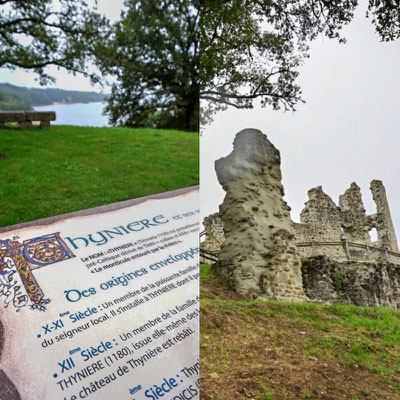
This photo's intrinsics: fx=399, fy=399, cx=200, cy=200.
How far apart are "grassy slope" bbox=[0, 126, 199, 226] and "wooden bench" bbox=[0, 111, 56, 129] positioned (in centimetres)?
31

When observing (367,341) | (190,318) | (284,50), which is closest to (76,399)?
(190,318)

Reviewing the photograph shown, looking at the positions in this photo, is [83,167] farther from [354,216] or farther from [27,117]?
[354,216]

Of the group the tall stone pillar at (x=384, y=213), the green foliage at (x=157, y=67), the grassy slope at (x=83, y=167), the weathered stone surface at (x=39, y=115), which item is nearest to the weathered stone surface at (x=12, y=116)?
the weathered stone surface at (x=39, y=115)

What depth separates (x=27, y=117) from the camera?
30.2 ft

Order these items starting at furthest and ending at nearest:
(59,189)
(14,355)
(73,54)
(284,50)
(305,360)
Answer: (73,54)
(59,189)
(14,355)
(284,50)
(305,360)

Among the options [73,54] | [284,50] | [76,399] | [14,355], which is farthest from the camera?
[73,54]

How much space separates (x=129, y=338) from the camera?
1968 mm

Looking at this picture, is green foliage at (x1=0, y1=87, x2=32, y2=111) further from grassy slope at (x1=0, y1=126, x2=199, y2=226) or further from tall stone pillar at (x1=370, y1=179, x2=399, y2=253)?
tall stone pillar at (x1=370, y1=179, x2=399, y2=253)

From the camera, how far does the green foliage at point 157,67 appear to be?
11695 mm

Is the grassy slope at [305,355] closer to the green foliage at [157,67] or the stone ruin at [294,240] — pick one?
the stone ruin at [294,240]

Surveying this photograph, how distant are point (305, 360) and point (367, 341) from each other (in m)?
0.16

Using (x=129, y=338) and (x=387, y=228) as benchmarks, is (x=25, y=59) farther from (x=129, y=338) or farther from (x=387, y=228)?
(x=387, y=228)

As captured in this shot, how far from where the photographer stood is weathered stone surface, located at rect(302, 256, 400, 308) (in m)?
1.05

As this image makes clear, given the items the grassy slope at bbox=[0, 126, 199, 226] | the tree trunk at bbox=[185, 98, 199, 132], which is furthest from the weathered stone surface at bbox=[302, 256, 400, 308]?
the tree trunk at bbox=[185, 98, 199, 132]
